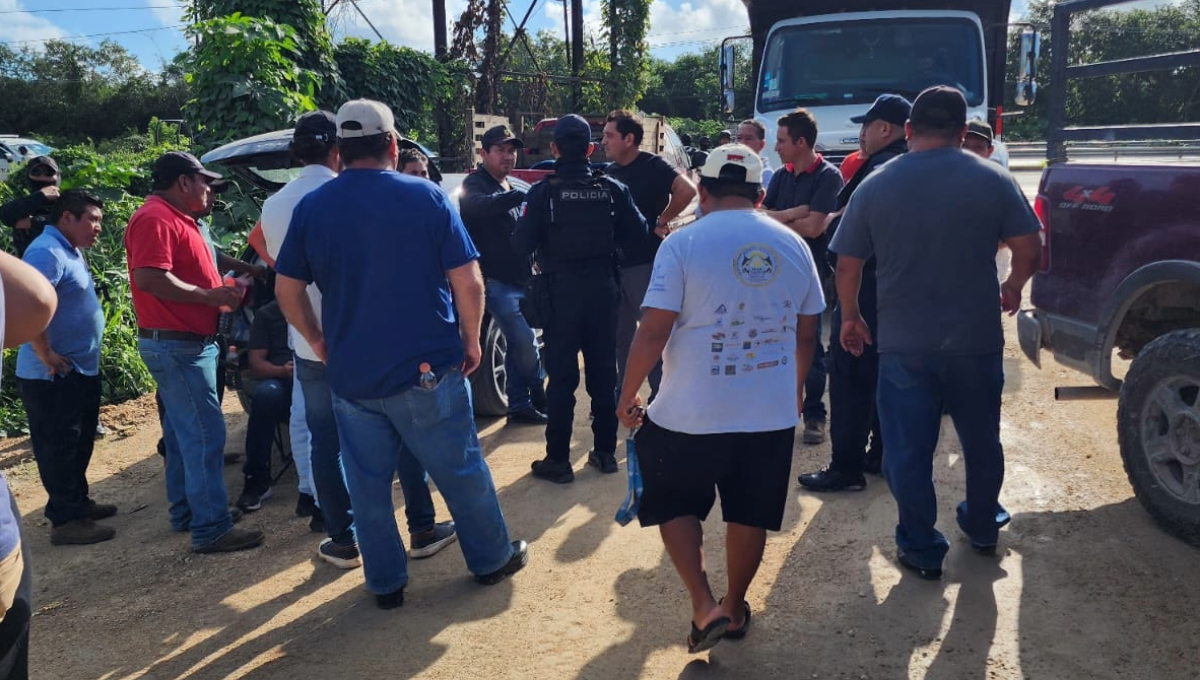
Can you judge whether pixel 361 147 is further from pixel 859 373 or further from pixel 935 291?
pixel 859 373

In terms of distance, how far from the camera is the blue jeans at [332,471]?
164 inches

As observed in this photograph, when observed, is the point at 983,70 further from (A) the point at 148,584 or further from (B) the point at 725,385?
(A) the point at 148,584

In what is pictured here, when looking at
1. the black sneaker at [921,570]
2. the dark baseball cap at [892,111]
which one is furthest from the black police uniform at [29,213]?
the black sneaker at [921,570]

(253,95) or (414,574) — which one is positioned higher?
(253,95)

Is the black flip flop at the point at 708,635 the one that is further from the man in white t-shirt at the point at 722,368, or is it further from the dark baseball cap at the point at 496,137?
the dark baseball cap at the point at 496,137

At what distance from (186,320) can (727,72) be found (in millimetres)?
6741

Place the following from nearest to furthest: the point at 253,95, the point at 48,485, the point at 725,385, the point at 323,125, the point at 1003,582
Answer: the point at 725,385, the point at 1003,582, the point at 323,125, the point at 48,485, the point at 253,95

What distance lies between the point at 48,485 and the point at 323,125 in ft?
7.85

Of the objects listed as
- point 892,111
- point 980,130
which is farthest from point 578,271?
point 980,130

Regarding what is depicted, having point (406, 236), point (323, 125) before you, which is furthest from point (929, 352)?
point (323, 125)

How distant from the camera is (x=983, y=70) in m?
8.54

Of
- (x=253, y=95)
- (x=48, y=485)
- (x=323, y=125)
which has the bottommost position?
(x=48, y=485)

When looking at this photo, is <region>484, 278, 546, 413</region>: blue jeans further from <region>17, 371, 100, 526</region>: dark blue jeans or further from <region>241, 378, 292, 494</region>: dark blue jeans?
<region>17, 371, 100, 526</region>: dark blue jeans

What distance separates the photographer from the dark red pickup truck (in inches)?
154
